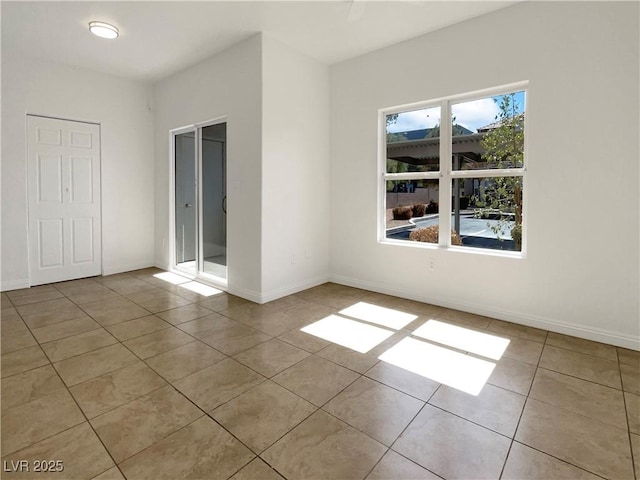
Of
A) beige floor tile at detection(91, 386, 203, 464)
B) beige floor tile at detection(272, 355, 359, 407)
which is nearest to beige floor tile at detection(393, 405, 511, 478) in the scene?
beige floor tile at detection(272, 355, 359, 407)

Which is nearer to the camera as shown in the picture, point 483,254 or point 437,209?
point 483,254

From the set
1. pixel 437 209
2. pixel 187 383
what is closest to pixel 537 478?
pixel 187 383

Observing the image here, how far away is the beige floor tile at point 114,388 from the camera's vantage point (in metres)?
1.95

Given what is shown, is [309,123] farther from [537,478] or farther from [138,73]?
[537,478]

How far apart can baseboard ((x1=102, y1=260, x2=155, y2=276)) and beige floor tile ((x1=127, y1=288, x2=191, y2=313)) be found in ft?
4.34

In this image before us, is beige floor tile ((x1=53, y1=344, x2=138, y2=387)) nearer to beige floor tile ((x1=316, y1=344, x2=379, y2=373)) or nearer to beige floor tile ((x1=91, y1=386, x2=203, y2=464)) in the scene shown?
beige floor tile ((x1=91, y1=386, x2=203, y2=464))

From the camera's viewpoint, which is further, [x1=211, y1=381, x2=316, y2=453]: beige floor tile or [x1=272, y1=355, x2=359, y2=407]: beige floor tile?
[x1=272, y1=355, x2=359, y2=407]: beige floor tile

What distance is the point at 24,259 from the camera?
4328mm

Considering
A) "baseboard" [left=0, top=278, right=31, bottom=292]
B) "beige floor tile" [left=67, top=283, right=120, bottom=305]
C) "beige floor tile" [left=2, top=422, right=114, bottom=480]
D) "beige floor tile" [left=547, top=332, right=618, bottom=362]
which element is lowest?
"beige floor tile" [left=2, top=422, right=114, bottom=480]

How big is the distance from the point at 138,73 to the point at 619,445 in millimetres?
6016

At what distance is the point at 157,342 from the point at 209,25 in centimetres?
300

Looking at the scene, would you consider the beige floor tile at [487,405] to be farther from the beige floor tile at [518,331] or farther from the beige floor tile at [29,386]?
the beige floor tile at [29,386]

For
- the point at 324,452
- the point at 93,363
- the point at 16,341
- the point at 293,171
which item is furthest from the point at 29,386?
the point at 293,171

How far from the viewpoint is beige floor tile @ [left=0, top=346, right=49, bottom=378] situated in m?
2.33
